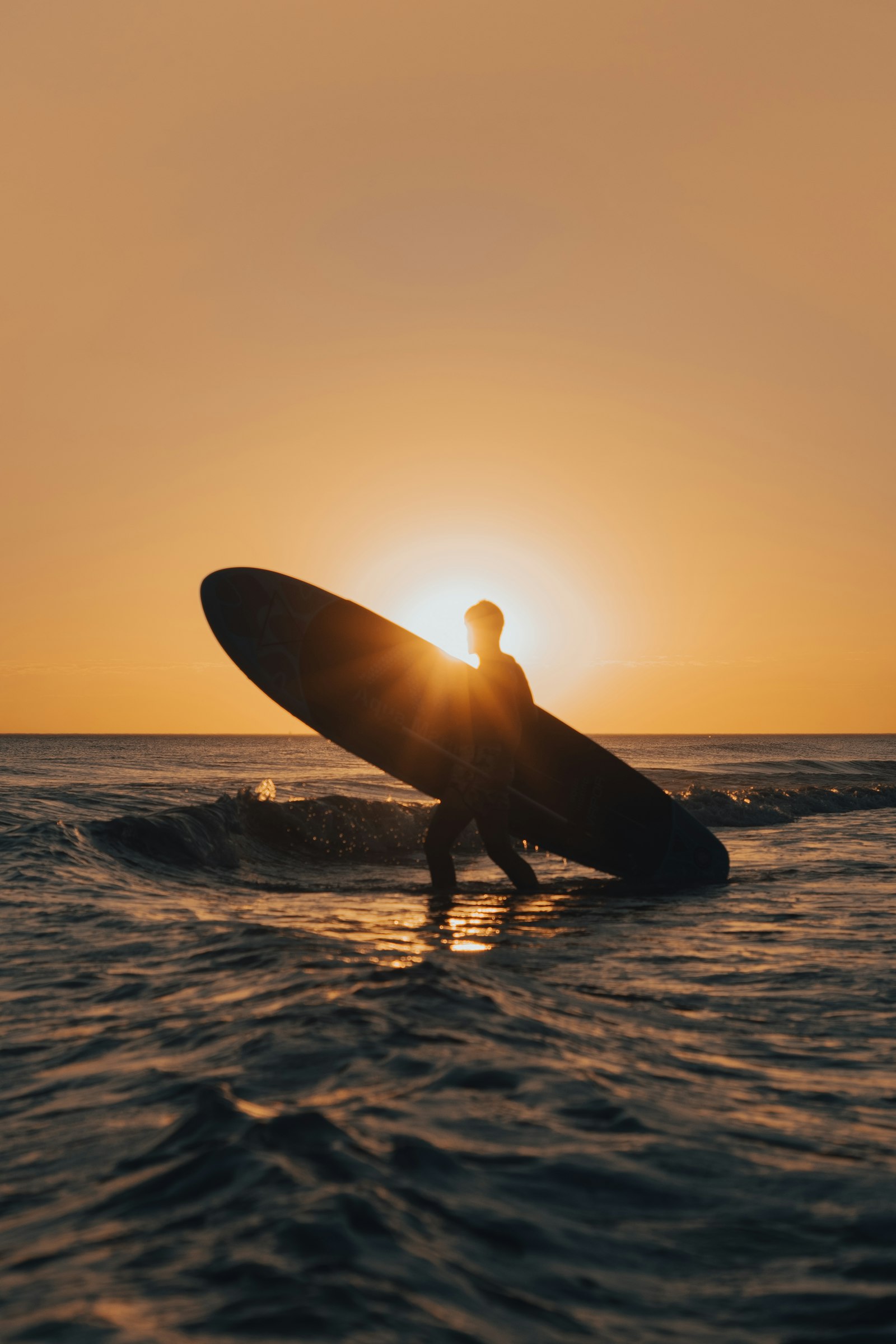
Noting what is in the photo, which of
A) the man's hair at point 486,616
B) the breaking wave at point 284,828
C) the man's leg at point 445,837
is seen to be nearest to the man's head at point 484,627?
the man's hair at point 486,616

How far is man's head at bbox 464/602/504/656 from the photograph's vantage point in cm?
734

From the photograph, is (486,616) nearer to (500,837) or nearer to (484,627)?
(484,627)

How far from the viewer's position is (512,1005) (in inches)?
166

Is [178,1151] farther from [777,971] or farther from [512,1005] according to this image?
[777,971]

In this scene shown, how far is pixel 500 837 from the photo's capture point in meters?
7.70

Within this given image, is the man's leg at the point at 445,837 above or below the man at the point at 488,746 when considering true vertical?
below

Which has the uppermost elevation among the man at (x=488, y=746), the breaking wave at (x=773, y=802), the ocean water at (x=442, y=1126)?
the man at (x=488, y=746)

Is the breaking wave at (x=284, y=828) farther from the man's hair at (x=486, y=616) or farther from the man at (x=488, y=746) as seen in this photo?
the man's hair at (x=486, y=616)

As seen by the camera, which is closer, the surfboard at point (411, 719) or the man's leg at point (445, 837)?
the man's leg at point (445, 837)

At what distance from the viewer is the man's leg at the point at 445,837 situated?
25.0ft

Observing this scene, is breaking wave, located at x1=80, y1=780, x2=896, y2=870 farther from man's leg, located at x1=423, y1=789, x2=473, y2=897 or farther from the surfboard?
man's leg, located at x1=423, y1=789, x2=473, y2=897

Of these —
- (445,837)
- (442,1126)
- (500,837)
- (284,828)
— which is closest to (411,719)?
(445,837)

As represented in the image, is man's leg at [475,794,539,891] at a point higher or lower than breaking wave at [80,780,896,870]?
higher

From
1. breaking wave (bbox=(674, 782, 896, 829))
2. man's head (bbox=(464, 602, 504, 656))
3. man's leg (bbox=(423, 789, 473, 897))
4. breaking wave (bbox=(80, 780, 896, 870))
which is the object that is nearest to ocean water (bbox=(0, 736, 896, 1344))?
man's leg (bbox=(423, 789, 473, 897))
